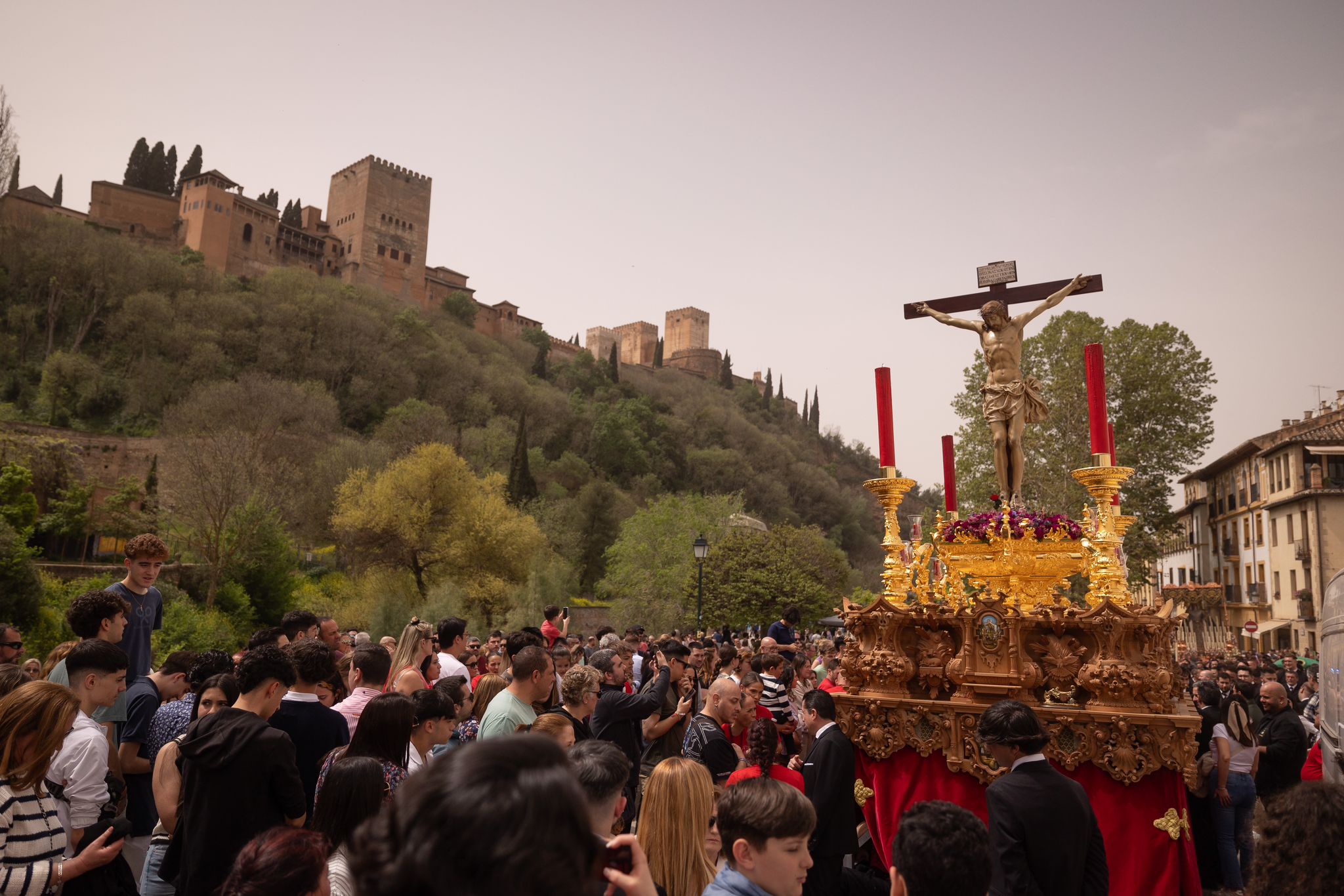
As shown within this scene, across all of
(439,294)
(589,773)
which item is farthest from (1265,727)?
(439,294)

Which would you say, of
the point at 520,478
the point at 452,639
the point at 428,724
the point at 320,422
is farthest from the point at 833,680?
the point at 320,422

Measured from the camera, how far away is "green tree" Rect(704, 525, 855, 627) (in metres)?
30.3

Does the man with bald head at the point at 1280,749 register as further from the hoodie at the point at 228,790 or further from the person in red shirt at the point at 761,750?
the hoodie at the point at 228,790

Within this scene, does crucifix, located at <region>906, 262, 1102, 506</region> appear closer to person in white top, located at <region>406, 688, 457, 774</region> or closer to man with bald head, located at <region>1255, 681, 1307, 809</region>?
man with bald head, located at <region>1255, 681, 1307, 809</region>

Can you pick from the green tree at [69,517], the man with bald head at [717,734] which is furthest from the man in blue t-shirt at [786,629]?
the green tree at [69,517]

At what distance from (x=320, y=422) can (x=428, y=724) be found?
52637 millimetres

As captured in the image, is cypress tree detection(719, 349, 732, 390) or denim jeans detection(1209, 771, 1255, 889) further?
cypress tree detection(719, 349, 732, 390)

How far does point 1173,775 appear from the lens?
5504 millimetres

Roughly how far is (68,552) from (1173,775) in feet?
145

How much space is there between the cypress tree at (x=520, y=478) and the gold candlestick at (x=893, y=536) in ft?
162

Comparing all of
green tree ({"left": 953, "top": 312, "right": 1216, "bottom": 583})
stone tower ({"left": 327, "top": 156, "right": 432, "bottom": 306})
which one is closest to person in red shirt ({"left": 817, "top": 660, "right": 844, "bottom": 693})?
green tree ({"left": 953, "top": 312, "right": 1216, "bottom": 583})

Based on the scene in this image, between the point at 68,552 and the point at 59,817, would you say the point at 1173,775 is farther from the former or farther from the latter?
the point at 68,552

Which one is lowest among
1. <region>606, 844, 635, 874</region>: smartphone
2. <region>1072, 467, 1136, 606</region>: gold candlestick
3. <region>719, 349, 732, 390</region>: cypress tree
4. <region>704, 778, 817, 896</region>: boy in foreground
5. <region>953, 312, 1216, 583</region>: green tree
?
<region>704, 778, 817, 896</region>: boy in foreground

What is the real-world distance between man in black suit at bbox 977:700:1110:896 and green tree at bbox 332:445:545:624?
35.6m
